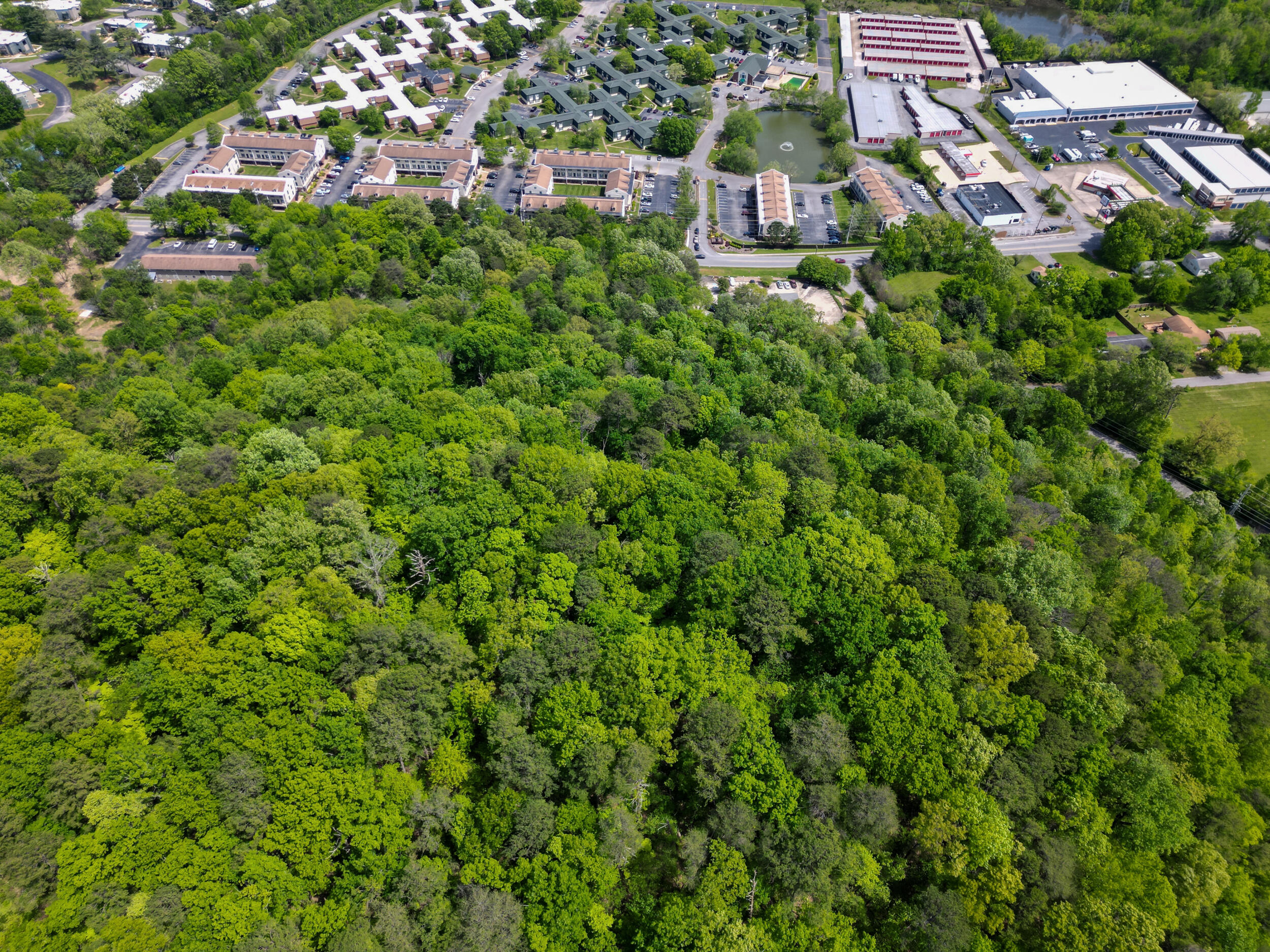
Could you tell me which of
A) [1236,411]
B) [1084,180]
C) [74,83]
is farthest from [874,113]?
[74,83]

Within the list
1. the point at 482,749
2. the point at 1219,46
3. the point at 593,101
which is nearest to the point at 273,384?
the point at 482,749

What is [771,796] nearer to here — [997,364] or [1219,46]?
[997,364]

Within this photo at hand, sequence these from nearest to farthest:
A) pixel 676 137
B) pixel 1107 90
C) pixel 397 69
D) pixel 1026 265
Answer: pixel 1026 265 < pixel 676 137 < pixel 1107 90 < pixel 397 69

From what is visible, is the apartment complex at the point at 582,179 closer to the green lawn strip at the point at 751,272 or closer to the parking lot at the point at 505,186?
the parking lot at the point at 505,186

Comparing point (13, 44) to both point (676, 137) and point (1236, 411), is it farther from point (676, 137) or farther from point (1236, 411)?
point (1236, 411)

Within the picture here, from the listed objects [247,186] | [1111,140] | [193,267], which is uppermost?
[1111,140]

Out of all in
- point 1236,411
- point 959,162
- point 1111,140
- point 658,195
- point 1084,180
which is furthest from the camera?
point 1111,140
